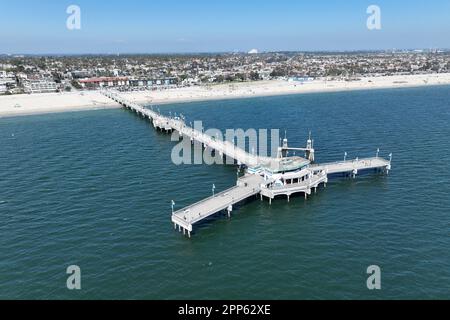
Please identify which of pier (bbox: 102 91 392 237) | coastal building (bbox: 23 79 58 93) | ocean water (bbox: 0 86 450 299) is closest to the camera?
ocean water (bbox: 0 86 450 299)

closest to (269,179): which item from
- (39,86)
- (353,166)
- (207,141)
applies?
(353,166)

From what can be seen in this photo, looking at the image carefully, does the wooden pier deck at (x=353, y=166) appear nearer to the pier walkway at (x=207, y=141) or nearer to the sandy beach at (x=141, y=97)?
the pier walkway at (x=207, y=141)

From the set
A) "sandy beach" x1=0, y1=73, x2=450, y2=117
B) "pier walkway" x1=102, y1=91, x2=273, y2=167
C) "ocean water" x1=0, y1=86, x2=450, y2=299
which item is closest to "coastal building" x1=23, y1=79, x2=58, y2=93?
"sandy beach" x1=0, y1=73, x2=450, y2=117

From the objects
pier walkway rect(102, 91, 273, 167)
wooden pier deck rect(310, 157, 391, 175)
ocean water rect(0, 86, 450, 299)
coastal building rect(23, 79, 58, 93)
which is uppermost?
coastal building rect(23, 79, 58, 93)

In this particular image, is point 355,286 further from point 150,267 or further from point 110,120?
point 110,120

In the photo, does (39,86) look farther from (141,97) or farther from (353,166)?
(353,166)

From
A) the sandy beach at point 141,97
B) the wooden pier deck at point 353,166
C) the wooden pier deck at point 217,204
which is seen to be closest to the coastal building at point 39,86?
the sandy beach at point 141,97

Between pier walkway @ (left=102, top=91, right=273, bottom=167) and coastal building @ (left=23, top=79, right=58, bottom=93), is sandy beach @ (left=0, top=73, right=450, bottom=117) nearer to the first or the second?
coastal building @ (left=23, top=79, right=58, bottom=93)
